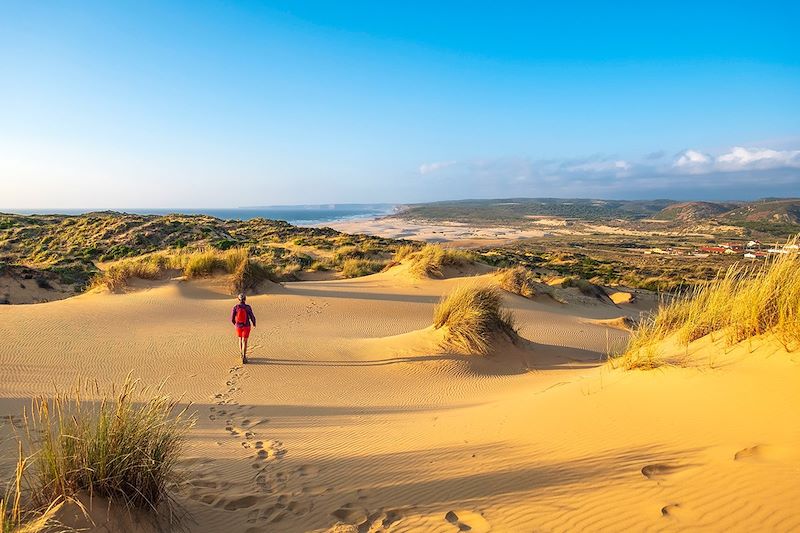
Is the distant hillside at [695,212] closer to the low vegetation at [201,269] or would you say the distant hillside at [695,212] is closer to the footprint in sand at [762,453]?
the low vegetation at [201,269]

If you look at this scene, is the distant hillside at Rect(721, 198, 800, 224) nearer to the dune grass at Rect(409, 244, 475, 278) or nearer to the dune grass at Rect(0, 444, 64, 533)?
the dune grass at Rect(409, 244, 475, 278)

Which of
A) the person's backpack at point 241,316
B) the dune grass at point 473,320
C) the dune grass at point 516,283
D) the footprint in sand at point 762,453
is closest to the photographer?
the footprint in sand at point 762,453

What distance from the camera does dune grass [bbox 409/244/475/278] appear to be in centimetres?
2025

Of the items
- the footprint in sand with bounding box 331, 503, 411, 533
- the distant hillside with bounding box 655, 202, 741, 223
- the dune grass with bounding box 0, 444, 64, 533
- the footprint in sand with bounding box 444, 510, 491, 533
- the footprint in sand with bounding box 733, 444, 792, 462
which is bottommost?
the footprint in sand with bounding box 331, 503, 411, 533

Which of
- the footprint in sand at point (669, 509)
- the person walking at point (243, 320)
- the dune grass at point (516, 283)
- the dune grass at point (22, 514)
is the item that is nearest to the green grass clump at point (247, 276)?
the person walking at point (243, 320)

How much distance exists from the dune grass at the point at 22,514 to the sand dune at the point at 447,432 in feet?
1.04

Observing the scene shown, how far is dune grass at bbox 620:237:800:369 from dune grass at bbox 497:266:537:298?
11.1 metres

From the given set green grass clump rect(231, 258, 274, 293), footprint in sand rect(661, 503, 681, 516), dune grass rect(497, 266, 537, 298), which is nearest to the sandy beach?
dune grass rect(497, 266, 537, 298)

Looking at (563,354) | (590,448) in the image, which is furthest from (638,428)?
(563,354)

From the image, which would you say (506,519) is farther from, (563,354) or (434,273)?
(434,273)

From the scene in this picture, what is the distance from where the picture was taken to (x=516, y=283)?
18.7m

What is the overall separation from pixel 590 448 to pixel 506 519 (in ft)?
3.94

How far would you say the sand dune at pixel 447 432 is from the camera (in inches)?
127

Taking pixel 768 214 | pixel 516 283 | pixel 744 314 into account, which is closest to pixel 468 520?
pixel 744 314
